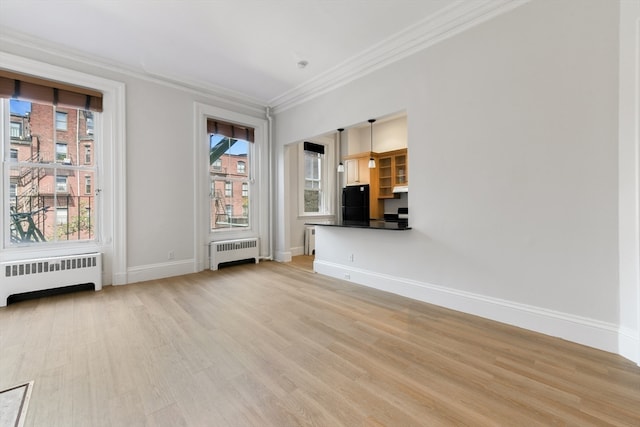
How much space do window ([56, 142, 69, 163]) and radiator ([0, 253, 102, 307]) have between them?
1.31 m

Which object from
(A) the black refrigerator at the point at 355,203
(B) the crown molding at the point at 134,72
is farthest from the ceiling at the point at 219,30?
(A) the black refrigerator at the point at 355,203

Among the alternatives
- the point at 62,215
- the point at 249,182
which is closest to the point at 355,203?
the point at 249,182

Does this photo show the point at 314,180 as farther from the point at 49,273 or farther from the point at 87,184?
the point at 49,273

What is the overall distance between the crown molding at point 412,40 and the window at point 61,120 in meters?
3.33

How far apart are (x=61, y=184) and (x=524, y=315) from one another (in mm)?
5638

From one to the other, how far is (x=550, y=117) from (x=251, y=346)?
322 centimetres

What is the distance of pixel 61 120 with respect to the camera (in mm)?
3656

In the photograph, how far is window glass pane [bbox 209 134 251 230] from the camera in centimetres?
502

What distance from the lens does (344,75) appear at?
4.05m

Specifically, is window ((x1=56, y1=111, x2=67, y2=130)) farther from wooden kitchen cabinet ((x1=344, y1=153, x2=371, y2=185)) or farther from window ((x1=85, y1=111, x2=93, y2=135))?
wooden kitchen cabinet ((x1=344, y1=153, x2=371, y2=185))

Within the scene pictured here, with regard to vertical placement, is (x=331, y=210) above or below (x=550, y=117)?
below

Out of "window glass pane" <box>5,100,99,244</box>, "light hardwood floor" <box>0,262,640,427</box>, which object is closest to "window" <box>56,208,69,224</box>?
"window glass pane" <box>5,100,99,244</box>

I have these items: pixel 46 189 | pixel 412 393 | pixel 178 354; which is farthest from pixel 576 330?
pixel 46 189

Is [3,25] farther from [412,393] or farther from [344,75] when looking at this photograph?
[412,393]
